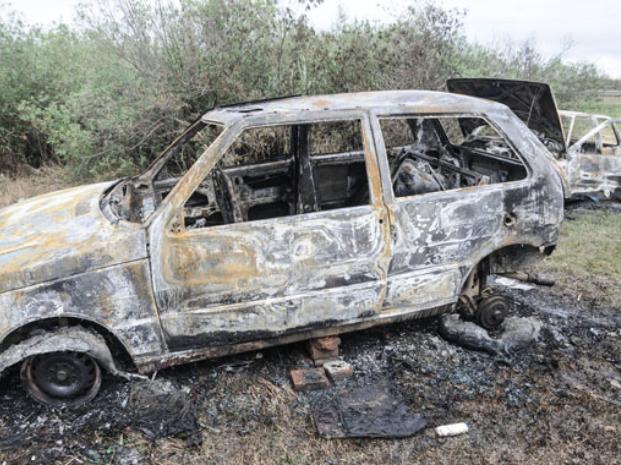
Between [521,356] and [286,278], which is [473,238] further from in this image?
[286,278]

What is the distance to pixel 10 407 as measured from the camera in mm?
3113

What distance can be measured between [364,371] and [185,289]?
1429mm

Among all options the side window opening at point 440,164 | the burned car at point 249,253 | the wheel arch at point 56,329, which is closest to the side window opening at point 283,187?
the burned car at point 249,253

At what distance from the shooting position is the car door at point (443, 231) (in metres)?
3.28

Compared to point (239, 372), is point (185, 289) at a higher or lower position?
higher

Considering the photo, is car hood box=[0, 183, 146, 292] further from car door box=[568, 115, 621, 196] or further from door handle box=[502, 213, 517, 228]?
car door box=[568, 115, 621, 196]

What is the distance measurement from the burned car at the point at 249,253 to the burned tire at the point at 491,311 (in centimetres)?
1

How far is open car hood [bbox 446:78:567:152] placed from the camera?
4.96m

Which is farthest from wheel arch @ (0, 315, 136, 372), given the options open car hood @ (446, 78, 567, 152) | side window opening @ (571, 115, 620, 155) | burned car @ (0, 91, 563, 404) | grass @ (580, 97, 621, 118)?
grass @ (580, 97, 621, 118)

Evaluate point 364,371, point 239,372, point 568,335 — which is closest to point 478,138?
point 568,335

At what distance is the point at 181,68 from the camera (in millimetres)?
7473

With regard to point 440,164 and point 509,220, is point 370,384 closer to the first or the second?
point 509,220

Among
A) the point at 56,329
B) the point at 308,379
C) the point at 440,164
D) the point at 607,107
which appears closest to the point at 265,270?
the point at 308,379

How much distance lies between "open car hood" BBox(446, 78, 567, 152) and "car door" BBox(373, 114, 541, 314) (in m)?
1.67
